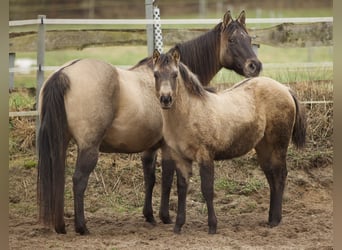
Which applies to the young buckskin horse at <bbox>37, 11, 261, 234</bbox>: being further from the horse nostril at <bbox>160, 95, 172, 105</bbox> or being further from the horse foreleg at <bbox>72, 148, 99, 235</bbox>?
the horse nostril at <bbox>160, 95, 172, 105</bbox>

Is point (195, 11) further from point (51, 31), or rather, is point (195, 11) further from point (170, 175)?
point (170, 175)

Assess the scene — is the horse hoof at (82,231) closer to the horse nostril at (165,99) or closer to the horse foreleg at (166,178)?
the horse foreleg at (166,178)

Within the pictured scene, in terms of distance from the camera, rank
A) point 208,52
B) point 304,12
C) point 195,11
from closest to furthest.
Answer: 1. point 208,52
2. point 304,12
3. point 195,11

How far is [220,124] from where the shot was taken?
4305mm

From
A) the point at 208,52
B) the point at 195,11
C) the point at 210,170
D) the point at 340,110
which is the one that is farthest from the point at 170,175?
the point at 195,11

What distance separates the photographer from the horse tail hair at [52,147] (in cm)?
411

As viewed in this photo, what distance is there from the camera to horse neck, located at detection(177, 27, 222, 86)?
5055 millimetres

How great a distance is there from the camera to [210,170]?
4.22m

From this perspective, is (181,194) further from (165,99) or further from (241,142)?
(165,99)

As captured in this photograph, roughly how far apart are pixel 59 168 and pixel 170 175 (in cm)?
100

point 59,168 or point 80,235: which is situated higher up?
point 59,168

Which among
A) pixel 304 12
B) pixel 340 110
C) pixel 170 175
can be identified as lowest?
pixel 170 175

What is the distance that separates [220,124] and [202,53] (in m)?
1.01

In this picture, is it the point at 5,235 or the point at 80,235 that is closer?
the point at 5,235
